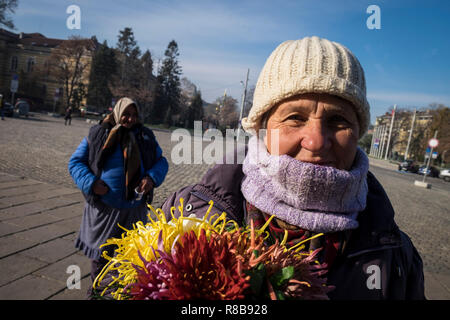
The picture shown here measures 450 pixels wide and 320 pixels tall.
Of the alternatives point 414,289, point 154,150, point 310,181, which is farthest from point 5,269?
point 414,289

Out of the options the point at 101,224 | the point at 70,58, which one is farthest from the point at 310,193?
the point at 70,58

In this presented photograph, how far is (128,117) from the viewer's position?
300 centimetres

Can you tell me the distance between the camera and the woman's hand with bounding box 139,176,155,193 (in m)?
2.89

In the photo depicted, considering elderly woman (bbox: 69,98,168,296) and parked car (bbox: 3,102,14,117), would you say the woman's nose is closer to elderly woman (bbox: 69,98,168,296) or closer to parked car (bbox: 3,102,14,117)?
elderly woman (bbox: 69,98,168,296)

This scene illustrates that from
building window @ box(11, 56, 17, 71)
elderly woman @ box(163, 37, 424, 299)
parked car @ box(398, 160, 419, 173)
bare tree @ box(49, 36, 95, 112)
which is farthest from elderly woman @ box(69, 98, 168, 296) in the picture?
building window @ box(11, 56, 17, 71)

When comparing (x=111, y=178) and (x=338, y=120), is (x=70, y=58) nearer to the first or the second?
(x=111, y=178)

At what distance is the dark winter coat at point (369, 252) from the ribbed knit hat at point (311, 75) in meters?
0.38

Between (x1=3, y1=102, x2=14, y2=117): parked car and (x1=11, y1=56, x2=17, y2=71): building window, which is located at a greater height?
(x1=11, y1=56, x2=17, y2=71): building window

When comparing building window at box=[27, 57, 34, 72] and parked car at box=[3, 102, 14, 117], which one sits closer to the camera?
parked car at box=[3, 102, 14, 117]

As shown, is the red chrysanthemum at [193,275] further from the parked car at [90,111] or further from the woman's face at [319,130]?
the parked car at [90,111]

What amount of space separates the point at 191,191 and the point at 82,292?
2374 millimetres
